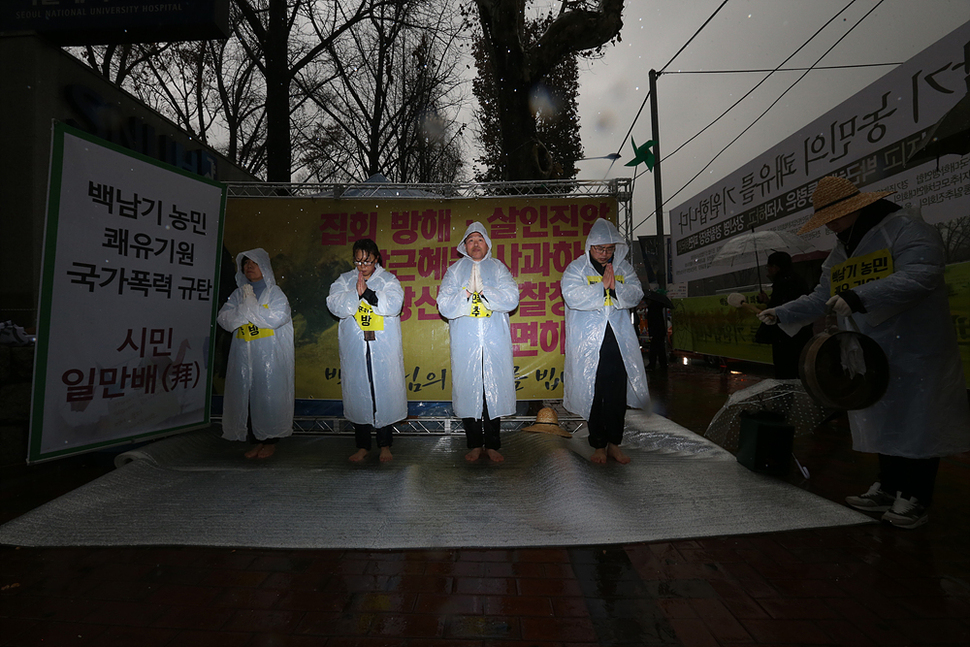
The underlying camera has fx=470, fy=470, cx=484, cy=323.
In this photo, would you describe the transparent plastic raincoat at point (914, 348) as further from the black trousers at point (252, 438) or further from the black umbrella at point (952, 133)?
the black trousers at point (252, 438)

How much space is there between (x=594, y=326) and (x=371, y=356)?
1850 mm

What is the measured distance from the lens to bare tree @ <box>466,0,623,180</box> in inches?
259

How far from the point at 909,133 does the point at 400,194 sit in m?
6.43

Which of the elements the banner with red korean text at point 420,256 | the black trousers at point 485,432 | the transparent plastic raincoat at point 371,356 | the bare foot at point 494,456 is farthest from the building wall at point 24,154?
the bare foot at point 494,456

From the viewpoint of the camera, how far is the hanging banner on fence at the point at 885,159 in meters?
5.11

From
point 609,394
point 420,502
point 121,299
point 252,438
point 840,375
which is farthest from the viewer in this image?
point 252,438

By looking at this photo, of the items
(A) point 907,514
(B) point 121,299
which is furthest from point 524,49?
(A) point 907,514

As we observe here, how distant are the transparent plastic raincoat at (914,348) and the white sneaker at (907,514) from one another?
0.88ft

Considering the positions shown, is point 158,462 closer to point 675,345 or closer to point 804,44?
point 804,44

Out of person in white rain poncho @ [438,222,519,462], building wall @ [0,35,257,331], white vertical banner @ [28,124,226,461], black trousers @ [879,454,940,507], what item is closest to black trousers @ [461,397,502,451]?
person in white rain poncho @ [438,222,519,462]

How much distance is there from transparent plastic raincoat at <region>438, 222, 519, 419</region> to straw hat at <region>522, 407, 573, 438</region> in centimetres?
105

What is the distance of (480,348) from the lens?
3.87m

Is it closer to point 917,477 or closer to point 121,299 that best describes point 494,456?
point 917,477

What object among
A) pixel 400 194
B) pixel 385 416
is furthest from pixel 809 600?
pixel 400 194
